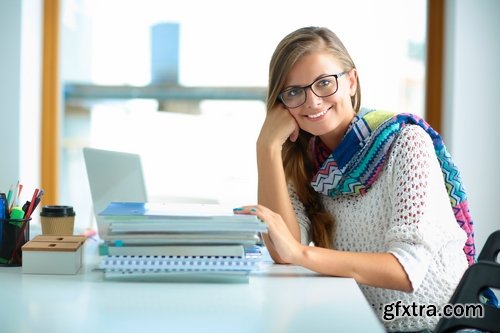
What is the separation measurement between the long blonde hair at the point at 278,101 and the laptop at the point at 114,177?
0.45 metres

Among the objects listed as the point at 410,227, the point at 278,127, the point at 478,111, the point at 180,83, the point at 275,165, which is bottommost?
the point at 410,227

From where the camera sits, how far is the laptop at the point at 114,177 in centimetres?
201

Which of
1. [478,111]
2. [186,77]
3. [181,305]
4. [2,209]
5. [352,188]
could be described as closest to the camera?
[181,305]

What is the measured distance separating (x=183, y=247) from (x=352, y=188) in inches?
21.9

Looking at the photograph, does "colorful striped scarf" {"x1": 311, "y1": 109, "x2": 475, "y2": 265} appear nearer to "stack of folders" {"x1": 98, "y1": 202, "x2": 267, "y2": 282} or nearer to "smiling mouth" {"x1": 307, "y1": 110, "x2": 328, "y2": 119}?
"smiling mouth" {"x1": 307, "y1": 110, "x2": 328, "y2": 119}

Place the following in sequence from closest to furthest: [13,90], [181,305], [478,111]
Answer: [181,305] → [478,111] → [13,90]

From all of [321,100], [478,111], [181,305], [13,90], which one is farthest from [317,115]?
[13,90]

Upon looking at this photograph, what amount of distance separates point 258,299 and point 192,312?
0.15 metres

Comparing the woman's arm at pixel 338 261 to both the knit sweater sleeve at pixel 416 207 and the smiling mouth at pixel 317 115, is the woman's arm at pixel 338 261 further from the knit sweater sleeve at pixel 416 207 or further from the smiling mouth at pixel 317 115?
the smiling mouth at pixel 317 115

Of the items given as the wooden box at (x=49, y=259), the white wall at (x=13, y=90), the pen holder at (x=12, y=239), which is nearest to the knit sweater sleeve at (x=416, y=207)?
the wooden box at (x=49, y=259)

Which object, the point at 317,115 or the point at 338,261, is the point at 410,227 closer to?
the point at 338,261

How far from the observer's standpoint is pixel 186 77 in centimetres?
386

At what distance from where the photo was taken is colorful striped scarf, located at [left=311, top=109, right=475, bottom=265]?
1.66m

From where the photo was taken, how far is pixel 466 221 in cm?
177
